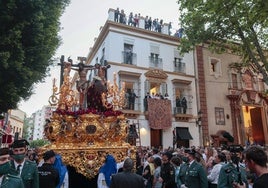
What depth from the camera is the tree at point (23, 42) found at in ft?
32.2

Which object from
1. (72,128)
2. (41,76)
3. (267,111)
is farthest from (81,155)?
(267,111)

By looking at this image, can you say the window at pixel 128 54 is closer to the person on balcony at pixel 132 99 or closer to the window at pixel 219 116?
the person on balcony at pixel 132 99

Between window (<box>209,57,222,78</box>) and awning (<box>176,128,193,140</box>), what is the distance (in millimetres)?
6241

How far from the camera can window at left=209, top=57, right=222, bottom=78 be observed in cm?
2263

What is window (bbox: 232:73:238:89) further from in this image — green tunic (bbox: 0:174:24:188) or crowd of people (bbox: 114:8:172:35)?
green tunic (bbox: 0:174:24:188)

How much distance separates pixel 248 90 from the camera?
23.1 metres

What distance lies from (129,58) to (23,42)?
9866 mm

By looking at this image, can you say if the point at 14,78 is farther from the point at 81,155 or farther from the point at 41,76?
the point at 81,155

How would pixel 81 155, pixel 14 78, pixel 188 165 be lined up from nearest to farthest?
pixel 188 165 < pixel 81 155 < pixel 14 78

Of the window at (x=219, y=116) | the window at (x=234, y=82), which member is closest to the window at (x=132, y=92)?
the window at (x=219, y=116)

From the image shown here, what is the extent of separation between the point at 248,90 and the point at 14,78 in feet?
66.6

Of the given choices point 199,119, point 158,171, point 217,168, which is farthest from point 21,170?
point 199,119

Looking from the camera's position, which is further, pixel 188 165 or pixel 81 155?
pixel 81 155

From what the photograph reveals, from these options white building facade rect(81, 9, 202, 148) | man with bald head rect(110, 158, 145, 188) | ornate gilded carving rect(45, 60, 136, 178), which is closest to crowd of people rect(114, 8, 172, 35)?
white building facade rect(81, 9, 202, 148)
